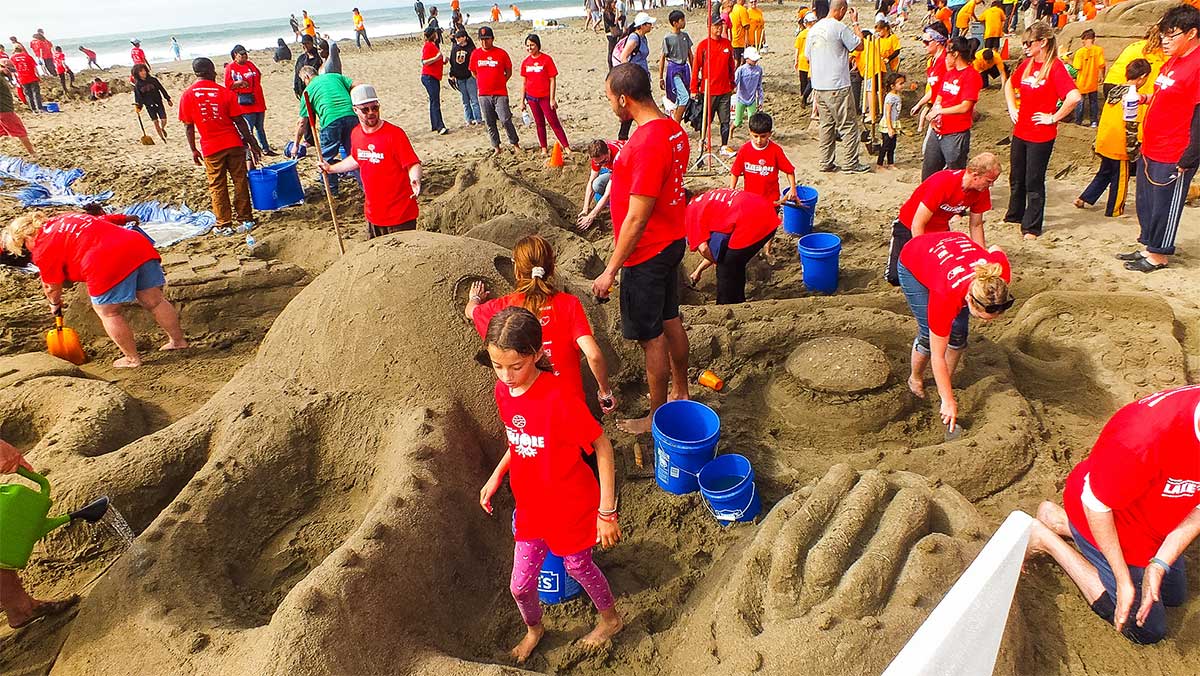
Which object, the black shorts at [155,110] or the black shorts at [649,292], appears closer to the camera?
the black shorts at [649,292]

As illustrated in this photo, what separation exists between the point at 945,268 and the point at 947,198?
957 millimetres

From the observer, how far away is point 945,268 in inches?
138

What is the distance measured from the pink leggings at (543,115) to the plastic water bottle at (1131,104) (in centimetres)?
568

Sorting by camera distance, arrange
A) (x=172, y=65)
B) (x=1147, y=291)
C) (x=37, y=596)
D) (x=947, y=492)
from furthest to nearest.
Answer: (x=172, y=65), (x=1147, y=291), (x=37, y=596), (x=947, y=492)

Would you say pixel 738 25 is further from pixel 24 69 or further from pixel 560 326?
pixel 24 69

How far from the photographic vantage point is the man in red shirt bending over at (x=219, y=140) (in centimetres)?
666

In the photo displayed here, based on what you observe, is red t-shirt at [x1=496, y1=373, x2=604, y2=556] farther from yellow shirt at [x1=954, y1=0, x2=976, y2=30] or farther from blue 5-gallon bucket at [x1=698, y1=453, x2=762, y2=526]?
yellow shirt at [x1=954, y1=0, x2=976, y2=30]

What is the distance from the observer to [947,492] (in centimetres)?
279

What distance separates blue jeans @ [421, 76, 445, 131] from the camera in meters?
10.6

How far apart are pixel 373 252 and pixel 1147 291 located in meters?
5.25

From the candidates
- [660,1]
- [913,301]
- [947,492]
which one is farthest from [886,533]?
[660,1]

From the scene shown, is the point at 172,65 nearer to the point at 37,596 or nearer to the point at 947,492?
the point at 37,596

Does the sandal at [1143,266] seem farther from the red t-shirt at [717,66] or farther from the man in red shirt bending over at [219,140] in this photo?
the man in red shirt bending over at [219,140]

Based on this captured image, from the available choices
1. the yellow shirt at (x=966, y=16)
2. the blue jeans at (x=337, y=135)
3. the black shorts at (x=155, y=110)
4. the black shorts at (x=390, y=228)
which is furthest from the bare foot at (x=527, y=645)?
the yellow shirt at (x=966, y=16)
